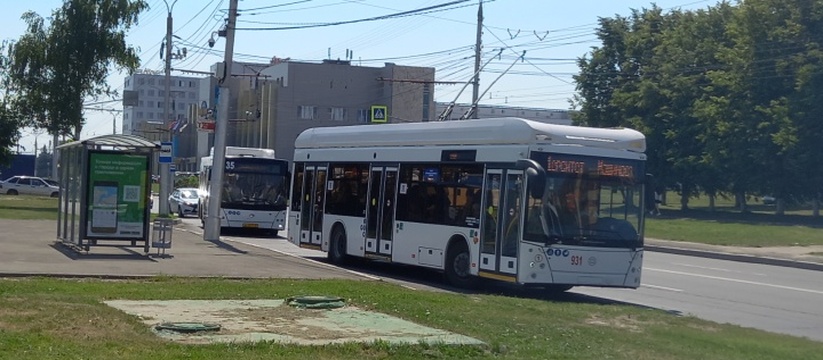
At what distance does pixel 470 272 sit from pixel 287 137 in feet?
202

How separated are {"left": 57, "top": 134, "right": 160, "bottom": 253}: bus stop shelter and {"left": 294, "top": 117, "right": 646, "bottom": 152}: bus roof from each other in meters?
4.46

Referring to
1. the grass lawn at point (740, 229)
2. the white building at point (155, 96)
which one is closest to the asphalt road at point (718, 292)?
the grass lawn at point (740, 229)

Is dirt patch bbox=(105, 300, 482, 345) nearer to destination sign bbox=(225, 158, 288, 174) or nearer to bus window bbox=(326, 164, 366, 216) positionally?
bus window bbox=(326, 164, 366, 216)

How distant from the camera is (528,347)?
10930 mm

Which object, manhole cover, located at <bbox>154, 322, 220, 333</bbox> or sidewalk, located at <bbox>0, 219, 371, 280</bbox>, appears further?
sidewalk, located at <bbox>0, 219, 371, 280</bbox>

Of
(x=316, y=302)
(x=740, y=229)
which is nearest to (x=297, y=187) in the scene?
(x=316, y=302)

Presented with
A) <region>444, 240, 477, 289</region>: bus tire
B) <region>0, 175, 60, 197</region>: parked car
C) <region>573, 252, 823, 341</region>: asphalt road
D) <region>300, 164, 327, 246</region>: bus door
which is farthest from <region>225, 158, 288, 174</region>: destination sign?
<region>0, 175, 60, 197</region>: parked car

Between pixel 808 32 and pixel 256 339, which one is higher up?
pixel 808 32

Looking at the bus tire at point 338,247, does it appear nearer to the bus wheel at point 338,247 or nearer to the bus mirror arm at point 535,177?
the bus wheel at point 338,247

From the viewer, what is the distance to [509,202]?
713 inches

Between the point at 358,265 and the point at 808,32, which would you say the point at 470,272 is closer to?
the point at 358,265

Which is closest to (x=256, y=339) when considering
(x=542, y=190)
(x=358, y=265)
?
(x=542, y=190)

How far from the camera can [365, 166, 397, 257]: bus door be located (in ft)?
72.1

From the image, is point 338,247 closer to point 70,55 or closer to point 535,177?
point 535,177
